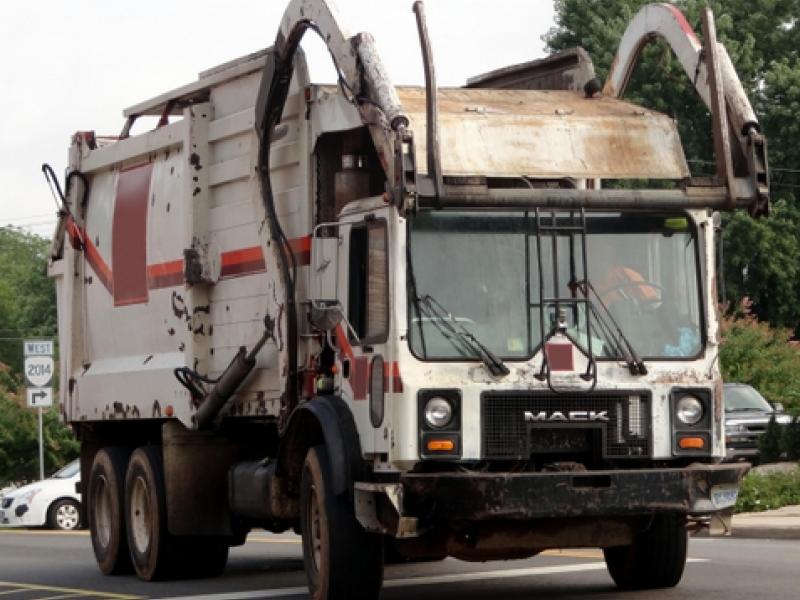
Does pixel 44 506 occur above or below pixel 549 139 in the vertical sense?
below

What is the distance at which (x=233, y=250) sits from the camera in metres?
12.8

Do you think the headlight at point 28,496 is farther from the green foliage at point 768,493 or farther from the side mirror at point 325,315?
the side mirror at point 325,315

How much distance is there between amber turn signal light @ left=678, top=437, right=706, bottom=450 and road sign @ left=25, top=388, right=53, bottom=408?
693 inches

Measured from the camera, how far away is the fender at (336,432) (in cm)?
1055

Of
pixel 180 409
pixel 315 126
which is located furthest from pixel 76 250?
pixel 315 126

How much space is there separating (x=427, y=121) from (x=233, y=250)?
306 cm

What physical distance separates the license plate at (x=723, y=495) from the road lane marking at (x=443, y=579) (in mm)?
3044

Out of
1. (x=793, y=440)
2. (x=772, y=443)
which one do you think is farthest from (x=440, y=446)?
(x=772, y=443)

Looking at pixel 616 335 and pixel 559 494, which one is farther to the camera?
pixel 616 335

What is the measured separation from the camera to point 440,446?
1021cm

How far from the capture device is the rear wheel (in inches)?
1002

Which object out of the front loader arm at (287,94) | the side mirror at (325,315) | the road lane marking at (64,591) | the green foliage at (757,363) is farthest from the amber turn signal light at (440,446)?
the green foliage at (757,363)

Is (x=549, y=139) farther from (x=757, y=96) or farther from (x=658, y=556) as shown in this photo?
(x=757, y=96)

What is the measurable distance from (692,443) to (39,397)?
1785 centimetres
